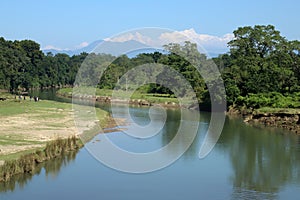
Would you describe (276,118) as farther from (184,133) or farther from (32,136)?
(32,136)

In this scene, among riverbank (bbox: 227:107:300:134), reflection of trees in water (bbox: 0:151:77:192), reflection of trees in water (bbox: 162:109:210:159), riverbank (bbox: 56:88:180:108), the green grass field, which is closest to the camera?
reflection of trees in water (bbox: 0:151:77:192)

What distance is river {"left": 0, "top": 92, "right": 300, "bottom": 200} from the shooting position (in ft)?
68.8

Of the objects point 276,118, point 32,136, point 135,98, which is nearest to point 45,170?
point 32,136

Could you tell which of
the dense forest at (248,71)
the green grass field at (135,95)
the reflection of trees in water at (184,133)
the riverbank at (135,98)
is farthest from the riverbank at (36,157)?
the green grass field at (135,95)

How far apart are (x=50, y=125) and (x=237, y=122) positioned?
766 inches

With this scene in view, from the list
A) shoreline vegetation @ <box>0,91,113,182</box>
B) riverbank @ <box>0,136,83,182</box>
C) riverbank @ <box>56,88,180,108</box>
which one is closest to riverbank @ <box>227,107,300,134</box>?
riverbank @ <box>56,88,180,108</box>

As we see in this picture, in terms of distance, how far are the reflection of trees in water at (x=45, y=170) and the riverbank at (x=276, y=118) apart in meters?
21.3

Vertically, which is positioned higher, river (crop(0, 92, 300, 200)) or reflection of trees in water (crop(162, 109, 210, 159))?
reflection of trees in water (crop(162, 109, 210, 159))

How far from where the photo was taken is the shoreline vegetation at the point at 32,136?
23.3 m

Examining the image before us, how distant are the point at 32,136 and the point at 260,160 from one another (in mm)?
14181

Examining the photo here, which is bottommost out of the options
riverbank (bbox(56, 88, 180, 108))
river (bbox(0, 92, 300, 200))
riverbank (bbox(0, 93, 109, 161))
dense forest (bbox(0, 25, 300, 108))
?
river (bbox(0, 92, 300, 200))

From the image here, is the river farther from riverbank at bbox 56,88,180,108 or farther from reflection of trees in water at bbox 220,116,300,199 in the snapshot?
riverbank at bbox 56,88,180,108

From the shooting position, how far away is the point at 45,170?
2419 centimetres

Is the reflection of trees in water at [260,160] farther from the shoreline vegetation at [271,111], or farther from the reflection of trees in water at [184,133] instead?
the shoreline vegetation at [271,111]
